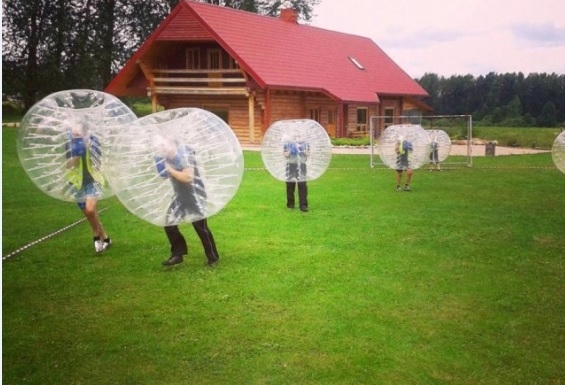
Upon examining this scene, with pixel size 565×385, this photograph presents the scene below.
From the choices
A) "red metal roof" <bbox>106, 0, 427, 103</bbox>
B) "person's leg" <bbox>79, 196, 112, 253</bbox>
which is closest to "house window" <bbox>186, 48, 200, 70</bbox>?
"red metal roof" <bbox>106, 0, 427, 103</bbox>

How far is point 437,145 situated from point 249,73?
7.42m

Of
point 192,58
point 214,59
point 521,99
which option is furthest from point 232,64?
point 521,99

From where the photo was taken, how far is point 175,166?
4.95 meters

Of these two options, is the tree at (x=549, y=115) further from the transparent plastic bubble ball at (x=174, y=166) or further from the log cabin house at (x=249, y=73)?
the log cabin house at (x=249, y=73)

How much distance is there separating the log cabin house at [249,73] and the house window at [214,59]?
4 cm

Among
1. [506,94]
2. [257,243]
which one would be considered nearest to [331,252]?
[257,243]

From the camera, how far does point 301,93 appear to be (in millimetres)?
21438

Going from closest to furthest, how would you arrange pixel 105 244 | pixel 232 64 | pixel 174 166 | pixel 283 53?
pixel 174 166 → pixel 105 244 → pixel 283 53 → pixel 232 64

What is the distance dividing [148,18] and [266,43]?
4.49m

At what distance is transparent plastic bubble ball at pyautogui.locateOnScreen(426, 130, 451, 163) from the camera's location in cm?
1388

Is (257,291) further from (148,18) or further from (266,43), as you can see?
(266,43)

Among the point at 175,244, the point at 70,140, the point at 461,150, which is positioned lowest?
Answer: the point at 175,244

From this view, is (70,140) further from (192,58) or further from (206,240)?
(192,58)

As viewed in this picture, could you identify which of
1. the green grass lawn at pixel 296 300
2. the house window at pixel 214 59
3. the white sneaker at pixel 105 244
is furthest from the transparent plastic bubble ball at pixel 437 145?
the house window at pixel 214 59
